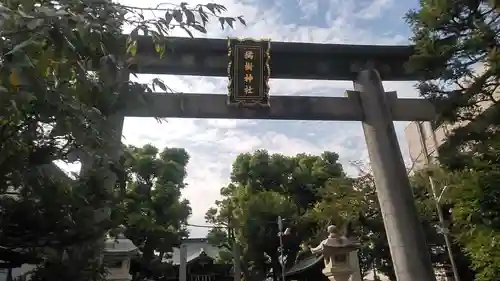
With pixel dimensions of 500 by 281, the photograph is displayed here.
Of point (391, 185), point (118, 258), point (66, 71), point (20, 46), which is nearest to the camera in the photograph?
point (20, 46)

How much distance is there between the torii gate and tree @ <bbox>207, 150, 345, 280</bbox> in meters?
10.8

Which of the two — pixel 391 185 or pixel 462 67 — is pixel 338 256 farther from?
pixel 462 67

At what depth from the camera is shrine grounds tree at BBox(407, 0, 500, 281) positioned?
5840 mm

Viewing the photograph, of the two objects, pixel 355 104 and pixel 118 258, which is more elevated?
pixel 355 104

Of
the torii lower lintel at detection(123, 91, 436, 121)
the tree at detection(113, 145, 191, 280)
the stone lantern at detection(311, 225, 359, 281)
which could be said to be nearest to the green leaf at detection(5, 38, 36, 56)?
the torii lower lintel at detection(123, 91, 436, 121)

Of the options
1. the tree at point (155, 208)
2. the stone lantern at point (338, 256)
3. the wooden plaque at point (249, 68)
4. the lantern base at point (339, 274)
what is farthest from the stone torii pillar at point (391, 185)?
the tree at point (155, 208)

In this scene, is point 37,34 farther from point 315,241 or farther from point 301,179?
point 301,179

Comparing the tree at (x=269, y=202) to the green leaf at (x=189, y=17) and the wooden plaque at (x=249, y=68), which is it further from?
the green leaf at (x=189, y=17)

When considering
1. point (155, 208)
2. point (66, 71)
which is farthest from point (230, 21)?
point (155, 208)

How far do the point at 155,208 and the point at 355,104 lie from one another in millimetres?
12617

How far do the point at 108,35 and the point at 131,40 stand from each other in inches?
4.4

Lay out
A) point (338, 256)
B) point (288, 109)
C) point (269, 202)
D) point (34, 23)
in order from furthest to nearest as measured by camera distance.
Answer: point (269, 202), point (338, 256), point (288, 109), point (34, 23)

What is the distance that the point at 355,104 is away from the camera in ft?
27.7

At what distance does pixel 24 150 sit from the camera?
8.82 ft
